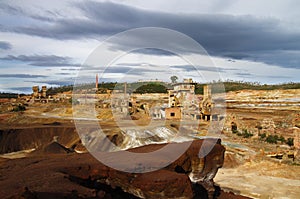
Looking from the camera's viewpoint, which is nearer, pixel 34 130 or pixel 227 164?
pixel 227 164

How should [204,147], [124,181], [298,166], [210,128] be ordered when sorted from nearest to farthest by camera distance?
[124,181] → [204,147] → [298,166] → [210,128]

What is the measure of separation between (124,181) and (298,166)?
49.4 ft

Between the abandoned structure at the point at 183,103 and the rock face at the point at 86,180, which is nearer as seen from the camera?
the rock face at the point at 86,180

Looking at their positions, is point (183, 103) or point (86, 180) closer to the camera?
point (86, 180)

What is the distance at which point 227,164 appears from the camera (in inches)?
690

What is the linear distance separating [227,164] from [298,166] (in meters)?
3.94

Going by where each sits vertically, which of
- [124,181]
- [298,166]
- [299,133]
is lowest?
[298,166]

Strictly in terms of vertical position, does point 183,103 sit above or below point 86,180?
below

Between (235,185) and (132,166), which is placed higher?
(132,166)

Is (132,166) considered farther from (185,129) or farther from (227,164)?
(185,129)

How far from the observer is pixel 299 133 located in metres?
21.0

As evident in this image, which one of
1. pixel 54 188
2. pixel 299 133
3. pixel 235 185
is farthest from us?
pixel 299 133

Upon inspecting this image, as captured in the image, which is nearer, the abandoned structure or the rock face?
the rock face

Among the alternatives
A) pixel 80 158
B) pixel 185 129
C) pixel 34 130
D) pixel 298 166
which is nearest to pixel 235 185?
pixel 298 166
